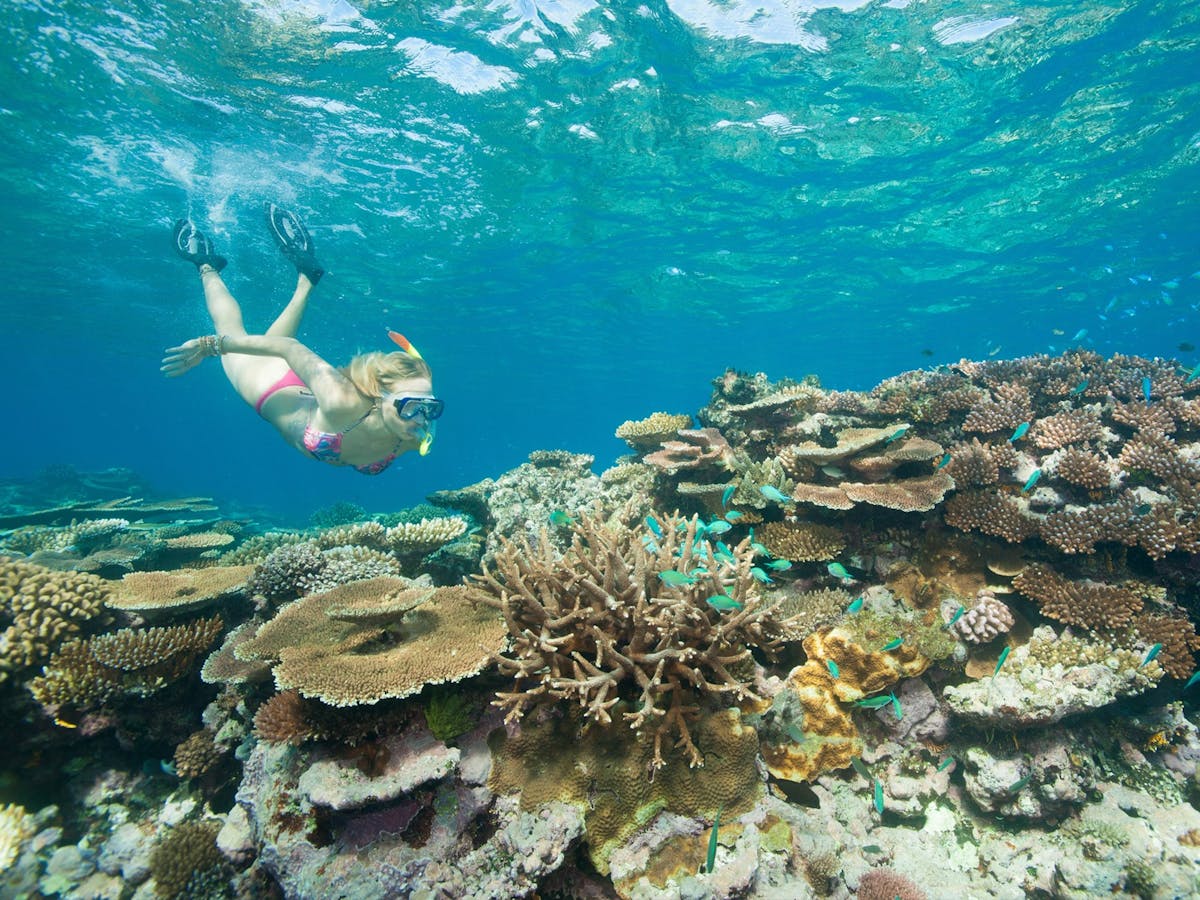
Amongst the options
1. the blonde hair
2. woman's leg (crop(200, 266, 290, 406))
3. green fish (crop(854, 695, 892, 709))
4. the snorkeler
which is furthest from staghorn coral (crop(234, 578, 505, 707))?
woman's leg (crop(200, 266, 290, 406))

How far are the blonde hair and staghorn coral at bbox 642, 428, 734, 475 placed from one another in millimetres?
3398

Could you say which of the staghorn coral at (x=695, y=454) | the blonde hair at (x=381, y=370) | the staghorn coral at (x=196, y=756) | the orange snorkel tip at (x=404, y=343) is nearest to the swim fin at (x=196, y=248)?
the blonde hair at (x=381, y=370)

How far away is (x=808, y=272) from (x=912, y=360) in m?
39.9

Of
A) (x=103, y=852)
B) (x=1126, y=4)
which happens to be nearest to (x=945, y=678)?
(x=103, y=852)

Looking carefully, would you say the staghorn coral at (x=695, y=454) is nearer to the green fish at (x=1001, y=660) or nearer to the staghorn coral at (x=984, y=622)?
the staghorn coral at (x=984, y=622)

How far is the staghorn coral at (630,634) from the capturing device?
3.32 meters

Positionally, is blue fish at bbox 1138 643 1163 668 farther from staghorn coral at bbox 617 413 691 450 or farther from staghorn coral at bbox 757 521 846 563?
staghorn coral at bbox 617 413 691 450

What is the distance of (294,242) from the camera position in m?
8.10

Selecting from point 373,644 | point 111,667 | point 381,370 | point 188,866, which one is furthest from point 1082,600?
point 111,667

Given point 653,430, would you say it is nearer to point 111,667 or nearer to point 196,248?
point 111,667

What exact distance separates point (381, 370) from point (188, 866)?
435 cm

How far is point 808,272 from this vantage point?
29.2 m

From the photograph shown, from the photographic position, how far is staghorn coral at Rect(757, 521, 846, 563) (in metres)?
5.52

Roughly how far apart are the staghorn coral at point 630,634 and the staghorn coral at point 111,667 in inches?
125
